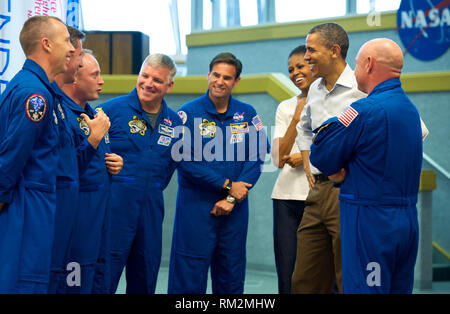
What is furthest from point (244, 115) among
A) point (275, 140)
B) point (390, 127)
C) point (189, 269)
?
point (390, 127)

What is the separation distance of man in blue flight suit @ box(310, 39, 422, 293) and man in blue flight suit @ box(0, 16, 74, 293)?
113 cm

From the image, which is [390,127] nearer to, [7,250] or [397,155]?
[397,155]

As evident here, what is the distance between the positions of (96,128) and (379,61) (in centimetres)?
130

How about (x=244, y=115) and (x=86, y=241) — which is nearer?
(x=86, y=241)

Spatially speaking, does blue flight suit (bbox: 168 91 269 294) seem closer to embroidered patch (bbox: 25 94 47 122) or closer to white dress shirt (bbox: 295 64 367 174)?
white dress shirt (bbox: 295 64 367 174)

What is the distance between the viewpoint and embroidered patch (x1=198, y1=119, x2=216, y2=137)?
337 cm

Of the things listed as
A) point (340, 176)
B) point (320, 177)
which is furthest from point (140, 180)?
point (340, 176)

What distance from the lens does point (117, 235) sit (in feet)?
9.94

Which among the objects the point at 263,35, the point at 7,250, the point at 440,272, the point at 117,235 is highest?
the point at 263,35

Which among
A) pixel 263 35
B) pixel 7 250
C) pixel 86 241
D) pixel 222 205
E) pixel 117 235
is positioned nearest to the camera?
pixel 7 250

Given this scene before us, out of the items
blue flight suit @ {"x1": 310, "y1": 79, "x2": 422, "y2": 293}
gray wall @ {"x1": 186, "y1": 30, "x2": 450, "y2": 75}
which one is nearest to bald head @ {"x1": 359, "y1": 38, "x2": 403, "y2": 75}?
blue flight suit @ {"x1": 310, "y1": 79, "x2": 422, "y2": 293}

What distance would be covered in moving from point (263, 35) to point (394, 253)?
6.84m

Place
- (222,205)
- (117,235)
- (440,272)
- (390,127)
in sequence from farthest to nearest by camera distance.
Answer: (440,272) → (222,205) → (117,235) → (390,127)

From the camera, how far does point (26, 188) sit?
198 centimetres
